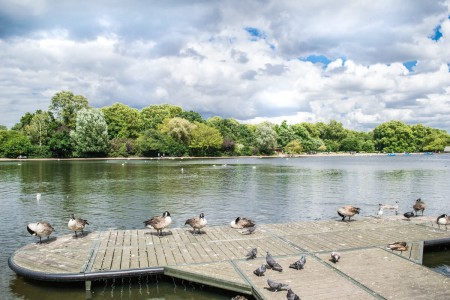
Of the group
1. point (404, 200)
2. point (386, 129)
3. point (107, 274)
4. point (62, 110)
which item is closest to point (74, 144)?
point (62, 110)

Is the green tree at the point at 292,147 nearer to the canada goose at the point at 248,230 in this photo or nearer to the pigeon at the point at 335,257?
the canada goose at the point at 248,230

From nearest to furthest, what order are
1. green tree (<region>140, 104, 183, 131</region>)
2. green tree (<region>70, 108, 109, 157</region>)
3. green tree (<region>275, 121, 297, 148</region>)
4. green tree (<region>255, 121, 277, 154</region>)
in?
green tree (<region>70, 108, 109, 157</region>) → green tree (<region>140, 104, 183, 131</region>) → green tree (<region>255, 121, 277, 154</region>) → green tree (<region>275, 121, 297, 148</region>)

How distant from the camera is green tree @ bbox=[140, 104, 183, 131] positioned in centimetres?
13238

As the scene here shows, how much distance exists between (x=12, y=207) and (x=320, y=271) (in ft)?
88.3

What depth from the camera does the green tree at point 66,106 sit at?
374 ft

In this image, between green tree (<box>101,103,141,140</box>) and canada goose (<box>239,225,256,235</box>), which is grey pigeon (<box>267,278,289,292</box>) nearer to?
canada goose (<box>239,225,256,235</box>)

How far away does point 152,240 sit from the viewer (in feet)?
53.8

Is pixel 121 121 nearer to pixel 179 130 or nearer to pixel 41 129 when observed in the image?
pixel 179 130

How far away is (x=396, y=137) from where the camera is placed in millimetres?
192750

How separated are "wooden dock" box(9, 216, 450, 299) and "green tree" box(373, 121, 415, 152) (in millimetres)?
191695

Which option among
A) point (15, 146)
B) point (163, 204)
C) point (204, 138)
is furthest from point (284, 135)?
point (163, 204)

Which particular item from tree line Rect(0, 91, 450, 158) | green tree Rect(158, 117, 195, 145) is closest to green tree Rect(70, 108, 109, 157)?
tree line Rect(0, 91, 450, 158)

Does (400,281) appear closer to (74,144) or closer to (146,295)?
(146,295)

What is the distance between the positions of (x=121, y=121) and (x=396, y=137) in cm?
14695
